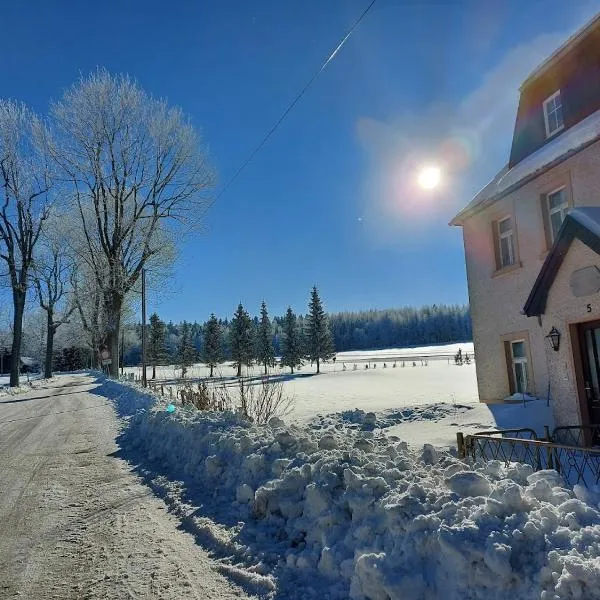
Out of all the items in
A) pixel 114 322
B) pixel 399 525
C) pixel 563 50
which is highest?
pixel 563 50

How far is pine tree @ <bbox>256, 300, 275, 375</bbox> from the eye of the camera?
6706 centimetres

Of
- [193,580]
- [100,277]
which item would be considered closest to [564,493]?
[193,580]

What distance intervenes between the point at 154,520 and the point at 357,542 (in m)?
2.22

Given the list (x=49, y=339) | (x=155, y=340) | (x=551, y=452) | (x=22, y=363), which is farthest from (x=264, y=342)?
(x=551, y=452)

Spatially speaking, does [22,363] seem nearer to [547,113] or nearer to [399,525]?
[547,113]

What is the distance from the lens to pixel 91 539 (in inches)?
164

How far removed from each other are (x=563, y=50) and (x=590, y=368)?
740cm

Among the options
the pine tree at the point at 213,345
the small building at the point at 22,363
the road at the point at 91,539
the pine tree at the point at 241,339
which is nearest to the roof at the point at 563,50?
the road at the point at 91,539

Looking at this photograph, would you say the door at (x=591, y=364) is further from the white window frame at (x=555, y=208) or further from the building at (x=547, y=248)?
the white window frame at (x=555, y=208)

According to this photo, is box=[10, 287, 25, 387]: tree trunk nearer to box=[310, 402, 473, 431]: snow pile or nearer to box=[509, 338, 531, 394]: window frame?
box=[310, 402, 473, 431]: snow pile

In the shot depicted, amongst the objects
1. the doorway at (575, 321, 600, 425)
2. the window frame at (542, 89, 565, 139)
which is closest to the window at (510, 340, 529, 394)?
the doorway at (575, 321, 600, 425)

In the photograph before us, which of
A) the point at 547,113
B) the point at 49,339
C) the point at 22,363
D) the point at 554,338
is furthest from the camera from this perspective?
the point at 22,363

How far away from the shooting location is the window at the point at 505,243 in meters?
12.6

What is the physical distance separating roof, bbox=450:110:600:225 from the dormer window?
341mm
